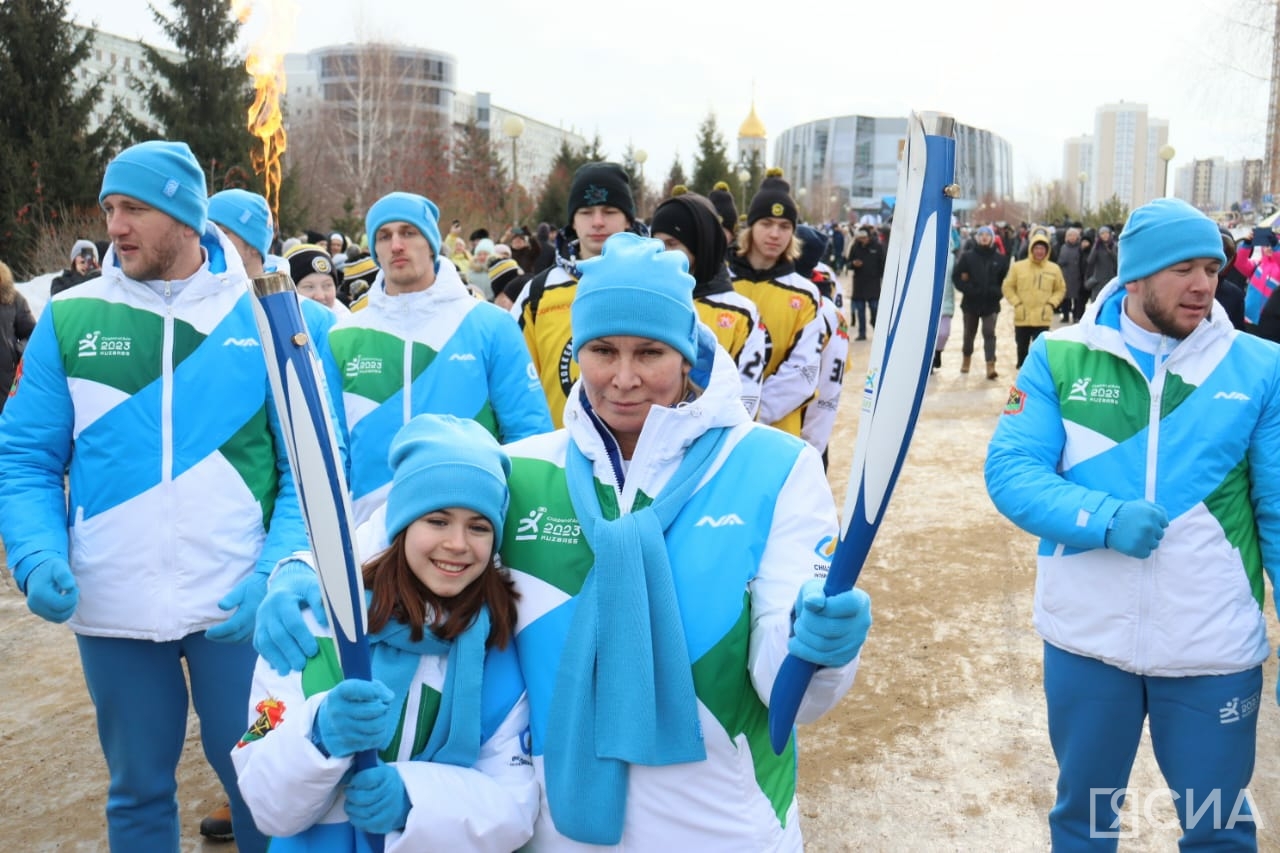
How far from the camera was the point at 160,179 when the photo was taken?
9.95 ft

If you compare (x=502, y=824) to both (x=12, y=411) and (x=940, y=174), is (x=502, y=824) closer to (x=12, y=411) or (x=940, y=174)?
(x=940, y=174)

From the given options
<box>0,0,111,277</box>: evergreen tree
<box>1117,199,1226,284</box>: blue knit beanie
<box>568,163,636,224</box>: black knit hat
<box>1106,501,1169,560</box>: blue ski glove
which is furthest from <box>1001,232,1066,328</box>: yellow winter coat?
<box>0,0,111,277</box>: evergreen tree

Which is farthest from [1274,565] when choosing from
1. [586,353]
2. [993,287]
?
[993,287]

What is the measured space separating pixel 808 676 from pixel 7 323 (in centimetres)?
890

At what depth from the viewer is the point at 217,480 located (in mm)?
3096

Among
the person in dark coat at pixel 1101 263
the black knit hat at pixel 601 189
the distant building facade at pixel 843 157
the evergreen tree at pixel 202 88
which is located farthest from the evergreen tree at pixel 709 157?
the distant building facade at pixel 843 157

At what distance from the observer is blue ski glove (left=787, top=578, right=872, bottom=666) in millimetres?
1711

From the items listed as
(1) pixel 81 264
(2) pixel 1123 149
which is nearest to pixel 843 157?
(2) pixel 1123 149

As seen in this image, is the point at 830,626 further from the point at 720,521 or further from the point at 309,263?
the point at 309,263

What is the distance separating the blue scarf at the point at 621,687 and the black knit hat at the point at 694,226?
277 cm

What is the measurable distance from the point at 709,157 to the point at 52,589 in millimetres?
34389

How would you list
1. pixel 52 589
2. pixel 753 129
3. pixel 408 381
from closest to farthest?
1. pixel 52 589
2. pixel 408 381
3. pixel 753 129

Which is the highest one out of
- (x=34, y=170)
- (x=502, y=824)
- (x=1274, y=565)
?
(x=34, y=170)

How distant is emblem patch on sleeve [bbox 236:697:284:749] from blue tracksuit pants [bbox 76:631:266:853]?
122cm
